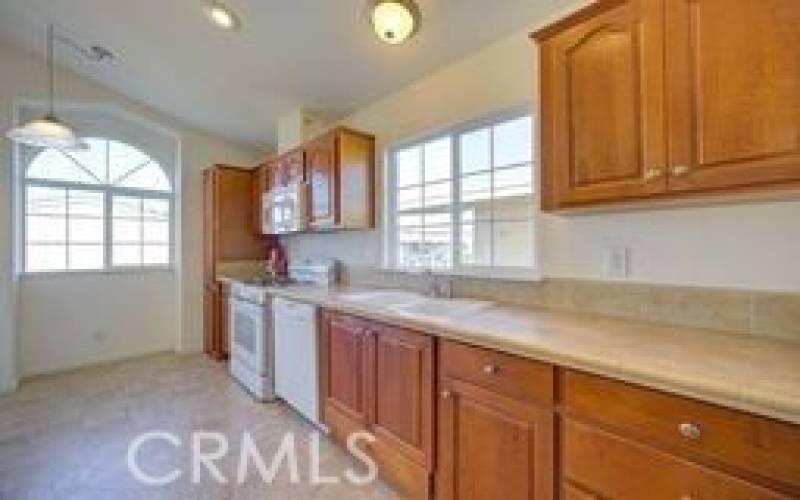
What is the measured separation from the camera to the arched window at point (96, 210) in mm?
4410

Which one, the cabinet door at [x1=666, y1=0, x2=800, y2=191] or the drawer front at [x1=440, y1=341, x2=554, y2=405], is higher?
the cabinet door at [x1=666, y1=0, x2=800, y2=191]

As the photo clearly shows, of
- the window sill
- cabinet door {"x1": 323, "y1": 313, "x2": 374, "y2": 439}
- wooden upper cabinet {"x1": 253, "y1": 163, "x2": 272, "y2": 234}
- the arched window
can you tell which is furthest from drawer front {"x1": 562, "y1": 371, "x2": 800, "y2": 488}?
the arched window

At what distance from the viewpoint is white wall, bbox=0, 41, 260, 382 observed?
3875 mm

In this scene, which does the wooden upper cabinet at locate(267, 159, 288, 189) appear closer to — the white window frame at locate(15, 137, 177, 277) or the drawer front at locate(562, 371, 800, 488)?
the white window frame at locate(15, 137, 177, 277)

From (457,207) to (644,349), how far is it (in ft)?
5.51

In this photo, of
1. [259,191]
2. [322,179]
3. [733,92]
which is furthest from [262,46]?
[733,92]

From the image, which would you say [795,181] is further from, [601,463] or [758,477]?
[601,463]

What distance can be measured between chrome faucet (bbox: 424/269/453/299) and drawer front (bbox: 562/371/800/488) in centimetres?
147

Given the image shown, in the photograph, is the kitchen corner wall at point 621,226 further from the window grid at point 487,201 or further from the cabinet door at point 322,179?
the cabinet door at point 322,179

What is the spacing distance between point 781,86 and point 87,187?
5.60 metres

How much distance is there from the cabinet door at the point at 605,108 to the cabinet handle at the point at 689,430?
752mm

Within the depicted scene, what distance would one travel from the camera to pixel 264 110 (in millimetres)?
4238

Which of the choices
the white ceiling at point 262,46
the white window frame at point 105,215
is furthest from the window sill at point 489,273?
the white window frame at point 105,215

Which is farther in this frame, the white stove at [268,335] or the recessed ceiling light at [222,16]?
the white stove at [268,335]
